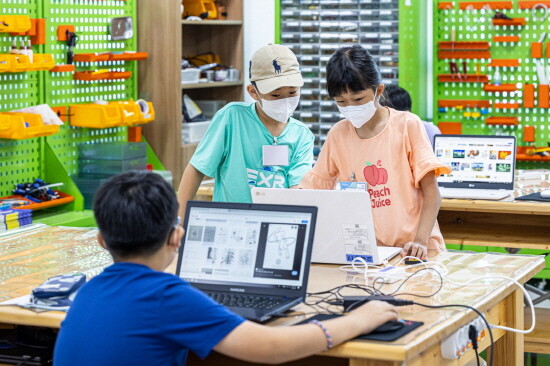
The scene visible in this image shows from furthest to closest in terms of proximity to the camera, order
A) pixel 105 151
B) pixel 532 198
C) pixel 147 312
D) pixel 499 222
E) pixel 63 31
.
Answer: pixel 105 151 < pixel 63 31 < pixel 499 222 < pixel 532 198 < pixel 147 312

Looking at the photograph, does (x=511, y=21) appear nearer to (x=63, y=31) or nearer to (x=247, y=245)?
(x=63, y=31)

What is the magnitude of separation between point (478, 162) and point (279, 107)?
1.70 meters

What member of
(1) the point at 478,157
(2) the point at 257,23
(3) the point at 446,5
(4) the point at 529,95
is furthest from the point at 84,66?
(4) the point at 529,95

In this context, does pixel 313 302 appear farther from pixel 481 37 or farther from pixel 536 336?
pixel 481 37

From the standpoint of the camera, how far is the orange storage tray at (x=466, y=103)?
21.7 ft

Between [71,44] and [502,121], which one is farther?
[502,121]

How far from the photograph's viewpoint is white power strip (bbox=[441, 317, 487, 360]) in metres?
2.44

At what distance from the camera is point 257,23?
6.98 m

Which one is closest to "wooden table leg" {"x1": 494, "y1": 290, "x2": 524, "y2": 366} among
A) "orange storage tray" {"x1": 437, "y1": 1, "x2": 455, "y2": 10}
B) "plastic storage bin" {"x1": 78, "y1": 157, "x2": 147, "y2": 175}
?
"plastic storage bin" {"x1": 78, "y1": 157, "x2": 147, "y2": 175}

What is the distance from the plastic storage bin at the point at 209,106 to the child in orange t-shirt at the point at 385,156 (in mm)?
3640

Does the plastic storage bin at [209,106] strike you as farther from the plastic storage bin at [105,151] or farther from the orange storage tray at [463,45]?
the orange storage tray at [463,45]

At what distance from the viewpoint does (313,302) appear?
2553 millimetres

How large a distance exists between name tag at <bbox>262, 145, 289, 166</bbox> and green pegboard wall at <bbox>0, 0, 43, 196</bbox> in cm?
205

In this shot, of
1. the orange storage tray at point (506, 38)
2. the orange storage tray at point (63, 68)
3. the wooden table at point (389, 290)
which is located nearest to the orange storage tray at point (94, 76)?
the orange storage tray at point (63, 68)
